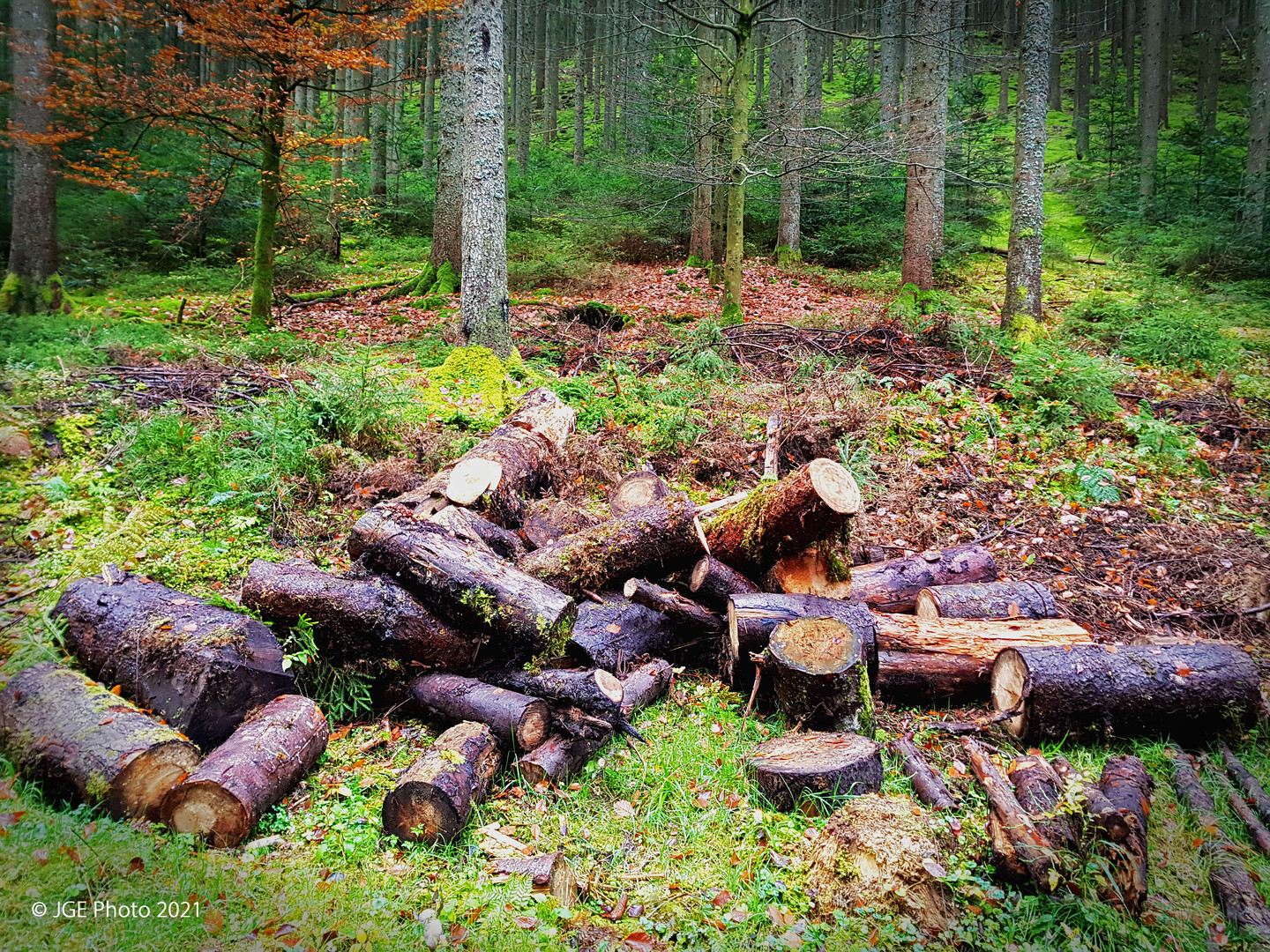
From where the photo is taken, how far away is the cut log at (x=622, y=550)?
496cm

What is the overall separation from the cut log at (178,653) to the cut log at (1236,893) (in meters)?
4.80

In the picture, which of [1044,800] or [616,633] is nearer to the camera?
[1044,800]

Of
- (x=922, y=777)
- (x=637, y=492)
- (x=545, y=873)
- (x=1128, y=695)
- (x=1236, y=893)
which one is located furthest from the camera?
(x=637, y=492)

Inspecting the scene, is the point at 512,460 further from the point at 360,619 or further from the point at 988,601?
the point at 988,601

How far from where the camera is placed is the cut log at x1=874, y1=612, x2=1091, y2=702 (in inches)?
178

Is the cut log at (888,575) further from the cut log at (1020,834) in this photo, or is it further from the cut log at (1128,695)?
the cut log at (1020,834)

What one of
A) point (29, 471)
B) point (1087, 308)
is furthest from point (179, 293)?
point (1087, 308)

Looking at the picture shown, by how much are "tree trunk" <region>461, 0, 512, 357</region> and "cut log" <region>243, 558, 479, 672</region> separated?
586 centimetres

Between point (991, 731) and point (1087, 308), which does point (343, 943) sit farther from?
point (1087, 308)

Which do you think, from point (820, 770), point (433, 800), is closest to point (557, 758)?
point (433, 800)

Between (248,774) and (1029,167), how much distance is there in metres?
12.8

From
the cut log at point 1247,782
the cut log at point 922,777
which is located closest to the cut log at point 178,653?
the cut log at point 922,777

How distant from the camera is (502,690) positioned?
4.07 metres

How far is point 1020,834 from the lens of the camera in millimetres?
3078
